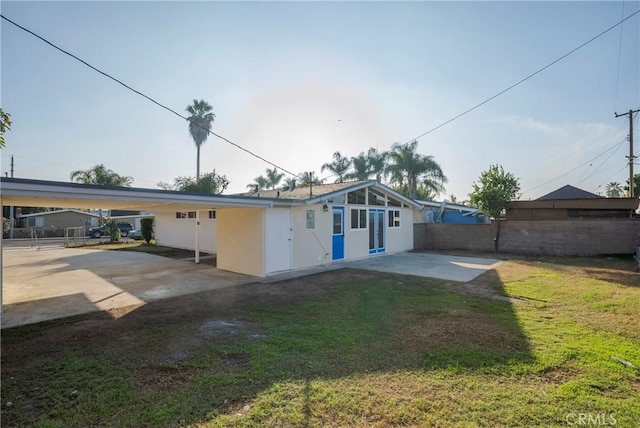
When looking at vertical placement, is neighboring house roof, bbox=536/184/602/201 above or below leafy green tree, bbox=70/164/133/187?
below

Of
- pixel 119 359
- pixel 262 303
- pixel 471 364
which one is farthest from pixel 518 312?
pixel 119 359

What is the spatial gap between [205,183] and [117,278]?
15936 millimetres

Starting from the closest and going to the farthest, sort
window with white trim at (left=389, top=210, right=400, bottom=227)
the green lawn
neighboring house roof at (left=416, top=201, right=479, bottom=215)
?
the green lawn → window with white trim at (left=389, top=210, right=400, bottom=227) → neighboring house roof at (left=416, top=201, right=479, bottom=215)

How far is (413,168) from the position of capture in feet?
83.6

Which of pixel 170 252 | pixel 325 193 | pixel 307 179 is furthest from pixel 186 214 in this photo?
pixel 325 193

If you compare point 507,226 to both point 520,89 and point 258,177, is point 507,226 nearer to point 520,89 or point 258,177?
point 520,89

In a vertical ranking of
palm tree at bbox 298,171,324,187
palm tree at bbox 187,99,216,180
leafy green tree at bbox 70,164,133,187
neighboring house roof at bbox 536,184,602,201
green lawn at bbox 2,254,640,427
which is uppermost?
palm tree at bbox 187,99,216,180

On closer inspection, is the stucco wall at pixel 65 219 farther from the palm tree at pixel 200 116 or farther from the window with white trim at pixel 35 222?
the palm tree at pixel 200 116

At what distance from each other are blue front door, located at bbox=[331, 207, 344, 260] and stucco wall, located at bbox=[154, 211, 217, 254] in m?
7.31

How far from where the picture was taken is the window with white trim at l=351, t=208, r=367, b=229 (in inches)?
505

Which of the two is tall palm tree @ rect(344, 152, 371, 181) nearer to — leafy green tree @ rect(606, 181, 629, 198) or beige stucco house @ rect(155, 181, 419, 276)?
beige stucco house @ rect(155, 181, 419, 276)

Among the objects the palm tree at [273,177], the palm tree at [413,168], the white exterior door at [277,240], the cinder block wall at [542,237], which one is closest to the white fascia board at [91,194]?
the white exterior door at [277,240]

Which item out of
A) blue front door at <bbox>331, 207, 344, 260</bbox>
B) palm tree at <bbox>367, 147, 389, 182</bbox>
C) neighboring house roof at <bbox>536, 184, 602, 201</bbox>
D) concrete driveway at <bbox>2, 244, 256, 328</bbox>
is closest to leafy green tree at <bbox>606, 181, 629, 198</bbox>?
neighboring house roof at <bbox>536, 184, 602, 201</bbox>

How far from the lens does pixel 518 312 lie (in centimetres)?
560
